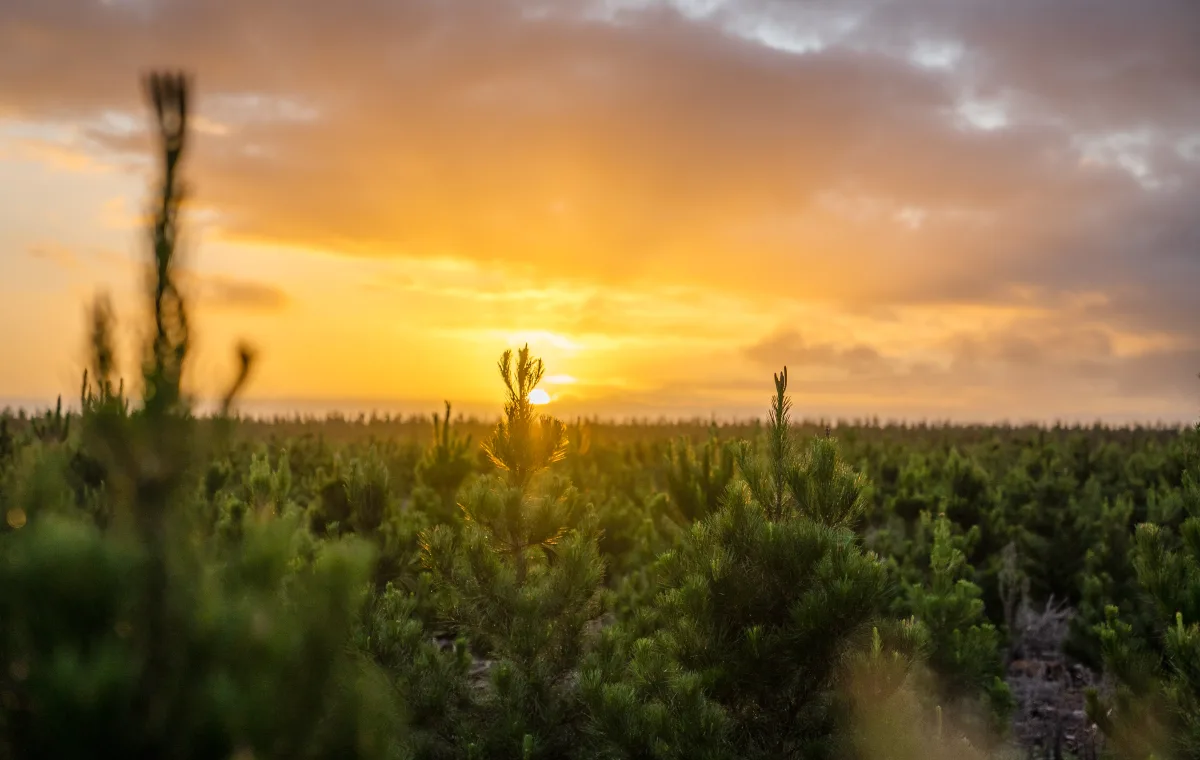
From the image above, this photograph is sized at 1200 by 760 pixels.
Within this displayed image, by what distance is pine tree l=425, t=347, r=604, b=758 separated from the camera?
7.85 meters

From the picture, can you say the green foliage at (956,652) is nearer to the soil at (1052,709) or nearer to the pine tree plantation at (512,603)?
the pine tree plantation at (512,603)

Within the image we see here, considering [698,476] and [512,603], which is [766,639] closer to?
[512,603]

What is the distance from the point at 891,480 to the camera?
25.3 metres

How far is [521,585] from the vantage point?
8.25m

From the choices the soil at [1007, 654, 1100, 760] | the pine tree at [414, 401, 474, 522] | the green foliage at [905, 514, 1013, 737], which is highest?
the pine tree at [414, 401, 474, 522]

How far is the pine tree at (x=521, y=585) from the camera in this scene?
7.85 meters

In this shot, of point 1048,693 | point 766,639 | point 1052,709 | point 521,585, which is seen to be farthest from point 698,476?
point 1048,693

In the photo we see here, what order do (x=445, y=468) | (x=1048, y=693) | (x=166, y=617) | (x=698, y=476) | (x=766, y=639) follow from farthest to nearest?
1. (x=445, y=468)
2. (x=1048, y=693)
3. (x=698, y=476)
4. (x=766, y=639)
5. (x=166, y=617)

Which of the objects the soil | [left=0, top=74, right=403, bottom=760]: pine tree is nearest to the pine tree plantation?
[left=0, top=74, right=403, bottom=760]: pine tree

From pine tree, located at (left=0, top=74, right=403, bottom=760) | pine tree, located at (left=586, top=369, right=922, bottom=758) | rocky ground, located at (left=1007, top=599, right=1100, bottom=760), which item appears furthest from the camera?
rocky ground, located at (left=1007, top=599, right=1100, bottom=760)

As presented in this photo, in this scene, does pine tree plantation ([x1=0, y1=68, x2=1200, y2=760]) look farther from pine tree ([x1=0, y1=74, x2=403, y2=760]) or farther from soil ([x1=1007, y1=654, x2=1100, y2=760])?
soil ([x1=1007, y1=654, x2=1100, y2=760])

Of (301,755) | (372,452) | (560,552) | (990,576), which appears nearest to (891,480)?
(990,576)

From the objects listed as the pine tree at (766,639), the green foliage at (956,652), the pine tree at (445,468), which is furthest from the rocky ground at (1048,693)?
the pine tree at (445,468)

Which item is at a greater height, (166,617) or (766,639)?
(166,617)
